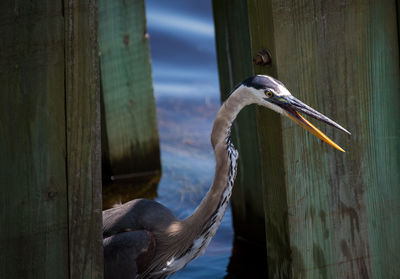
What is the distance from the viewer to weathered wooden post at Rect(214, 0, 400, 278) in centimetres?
222

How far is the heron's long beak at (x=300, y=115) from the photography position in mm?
2121

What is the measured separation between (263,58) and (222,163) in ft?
1.78

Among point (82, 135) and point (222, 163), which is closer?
point (82, 135)

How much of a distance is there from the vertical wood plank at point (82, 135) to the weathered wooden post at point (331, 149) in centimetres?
73

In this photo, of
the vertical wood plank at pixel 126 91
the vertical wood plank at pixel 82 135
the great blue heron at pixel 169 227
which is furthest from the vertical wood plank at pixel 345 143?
the vertical wood plank at pixel 126 91

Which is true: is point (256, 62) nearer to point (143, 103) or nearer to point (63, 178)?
point (63, 178)

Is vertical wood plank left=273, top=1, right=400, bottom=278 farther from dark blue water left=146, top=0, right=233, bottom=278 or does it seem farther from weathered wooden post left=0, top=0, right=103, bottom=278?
dark blue water left=146, top=0, right=233, bottom=278

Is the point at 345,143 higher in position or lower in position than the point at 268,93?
lower

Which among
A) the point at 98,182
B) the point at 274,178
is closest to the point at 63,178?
the point at 98,182

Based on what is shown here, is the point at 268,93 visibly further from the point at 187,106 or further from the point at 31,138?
the point at 187,106

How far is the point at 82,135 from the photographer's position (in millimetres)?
1793

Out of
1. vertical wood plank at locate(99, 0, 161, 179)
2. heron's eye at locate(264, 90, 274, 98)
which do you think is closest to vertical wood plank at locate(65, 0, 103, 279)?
heron's eye at locate(264, 90, 274, 98)

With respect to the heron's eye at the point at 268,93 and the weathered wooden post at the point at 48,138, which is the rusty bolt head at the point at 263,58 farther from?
the weathered wooden post at the point at 48,138

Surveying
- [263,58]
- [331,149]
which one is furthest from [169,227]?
[263,58]
